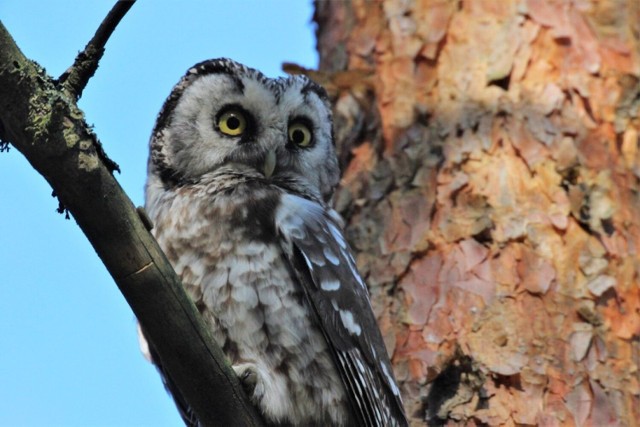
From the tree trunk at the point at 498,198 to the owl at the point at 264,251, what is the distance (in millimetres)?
360

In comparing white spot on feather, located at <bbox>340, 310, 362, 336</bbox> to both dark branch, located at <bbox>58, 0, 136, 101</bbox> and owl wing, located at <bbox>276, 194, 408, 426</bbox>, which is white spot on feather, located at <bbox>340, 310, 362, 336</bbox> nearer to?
owl wing, located at <bbox>276, 194, 408, 426</bbox>

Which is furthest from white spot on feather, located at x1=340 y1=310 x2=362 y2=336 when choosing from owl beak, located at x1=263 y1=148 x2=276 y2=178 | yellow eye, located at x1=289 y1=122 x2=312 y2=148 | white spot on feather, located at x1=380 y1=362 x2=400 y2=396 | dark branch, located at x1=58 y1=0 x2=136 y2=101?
dark branch, located at x1=58 y1=0 x2=136 y2=101

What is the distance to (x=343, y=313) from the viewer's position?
2998mm

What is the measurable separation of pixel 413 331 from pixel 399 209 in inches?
21.1

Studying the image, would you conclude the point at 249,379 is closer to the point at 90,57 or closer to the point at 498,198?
the point at 90,57

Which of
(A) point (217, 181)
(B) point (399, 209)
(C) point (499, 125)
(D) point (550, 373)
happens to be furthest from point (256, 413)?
(C) point (499, 125)

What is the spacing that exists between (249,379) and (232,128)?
106cm

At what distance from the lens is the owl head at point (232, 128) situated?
3.37 metres

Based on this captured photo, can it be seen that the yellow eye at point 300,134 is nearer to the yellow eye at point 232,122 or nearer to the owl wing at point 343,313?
the yellow eye at point 232,122

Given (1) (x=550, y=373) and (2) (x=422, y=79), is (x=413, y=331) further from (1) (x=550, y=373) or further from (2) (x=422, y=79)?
(2) (x=422, y=79)

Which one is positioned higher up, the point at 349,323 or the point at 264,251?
the point at 264,251

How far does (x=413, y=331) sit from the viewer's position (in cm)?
346

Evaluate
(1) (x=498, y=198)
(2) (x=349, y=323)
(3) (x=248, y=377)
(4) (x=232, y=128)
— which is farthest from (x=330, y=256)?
(1) (x=498, y=198)

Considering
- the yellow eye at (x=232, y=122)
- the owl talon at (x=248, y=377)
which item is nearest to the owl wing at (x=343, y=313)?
the owl talon at (x=248, y=377)
